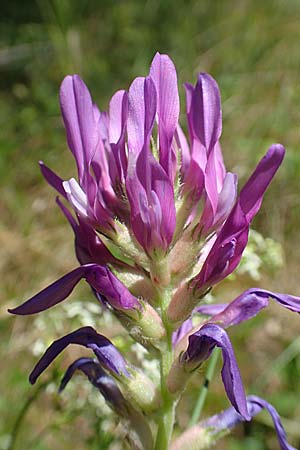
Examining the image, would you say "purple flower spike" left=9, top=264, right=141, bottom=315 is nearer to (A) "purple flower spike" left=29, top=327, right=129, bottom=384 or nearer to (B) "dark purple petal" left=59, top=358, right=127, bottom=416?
(A) "purple flower spike" left=29, top=327, right=129, bottom=384

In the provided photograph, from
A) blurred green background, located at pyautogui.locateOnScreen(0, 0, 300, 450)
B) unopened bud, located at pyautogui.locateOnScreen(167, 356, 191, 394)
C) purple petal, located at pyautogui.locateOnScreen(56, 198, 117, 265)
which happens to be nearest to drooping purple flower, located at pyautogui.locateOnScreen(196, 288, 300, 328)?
unopened bud, located at pyautogui.locateOnScreen(167, 356, 191, 394)

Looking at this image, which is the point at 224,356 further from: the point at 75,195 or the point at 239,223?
the point at 75,195

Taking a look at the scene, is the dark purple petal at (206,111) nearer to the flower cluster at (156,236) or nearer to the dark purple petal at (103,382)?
the flower cluster at (156,236)

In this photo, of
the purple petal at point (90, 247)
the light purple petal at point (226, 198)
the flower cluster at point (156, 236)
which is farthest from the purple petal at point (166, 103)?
the purple petal at point (90, 247)

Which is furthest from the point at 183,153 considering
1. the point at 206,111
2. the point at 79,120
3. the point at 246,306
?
the point at 246,306

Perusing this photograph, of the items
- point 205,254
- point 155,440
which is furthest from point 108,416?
point 205,254

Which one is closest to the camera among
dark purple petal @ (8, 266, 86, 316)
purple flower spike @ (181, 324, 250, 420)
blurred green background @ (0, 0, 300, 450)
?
purple flower spike @ (181, 324, 250, 420)
